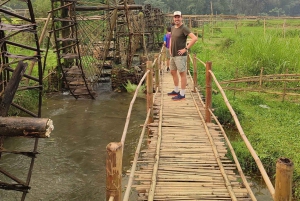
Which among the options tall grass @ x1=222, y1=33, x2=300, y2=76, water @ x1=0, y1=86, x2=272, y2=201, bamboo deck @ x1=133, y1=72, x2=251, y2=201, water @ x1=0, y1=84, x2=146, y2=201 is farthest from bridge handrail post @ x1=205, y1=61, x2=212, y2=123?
tall grass @ x1=222, y1=33, x2=300, y2=76

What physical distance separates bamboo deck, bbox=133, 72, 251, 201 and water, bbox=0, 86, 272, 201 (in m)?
1.64

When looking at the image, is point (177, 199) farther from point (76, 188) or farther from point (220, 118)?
point (220, 118)

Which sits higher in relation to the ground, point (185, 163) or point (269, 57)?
point (269, 57)

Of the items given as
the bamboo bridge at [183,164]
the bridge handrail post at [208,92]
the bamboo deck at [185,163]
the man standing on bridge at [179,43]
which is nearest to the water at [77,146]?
the bamboo bridge at [183,164]

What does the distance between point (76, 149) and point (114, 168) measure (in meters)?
5.81

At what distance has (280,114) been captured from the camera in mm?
8258

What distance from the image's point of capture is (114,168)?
2.52 metres

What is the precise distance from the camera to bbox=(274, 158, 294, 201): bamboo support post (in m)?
2.17

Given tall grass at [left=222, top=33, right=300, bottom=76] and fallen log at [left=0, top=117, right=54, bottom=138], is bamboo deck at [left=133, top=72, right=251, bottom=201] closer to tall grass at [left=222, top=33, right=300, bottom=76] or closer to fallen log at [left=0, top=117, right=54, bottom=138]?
fallen log at [left=0, top=117, right=54, bottom=138]

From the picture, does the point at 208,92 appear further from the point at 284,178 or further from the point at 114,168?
the point at 284,178

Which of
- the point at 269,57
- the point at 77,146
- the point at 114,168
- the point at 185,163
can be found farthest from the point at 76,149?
the point at 269,57

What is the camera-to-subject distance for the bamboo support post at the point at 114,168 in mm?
2465

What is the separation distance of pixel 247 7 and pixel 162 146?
52368 millimetres

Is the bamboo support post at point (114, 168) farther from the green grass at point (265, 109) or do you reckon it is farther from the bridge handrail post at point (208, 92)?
the green grass at point (265, 109)
